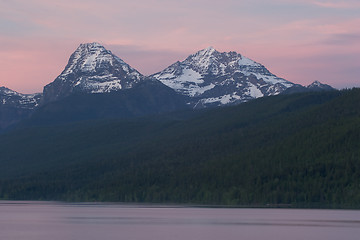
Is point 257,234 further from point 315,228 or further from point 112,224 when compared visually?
point 112,224

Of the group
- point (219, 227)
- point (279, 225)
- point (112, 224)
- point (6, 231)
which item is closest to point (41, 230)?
point (6, 231)

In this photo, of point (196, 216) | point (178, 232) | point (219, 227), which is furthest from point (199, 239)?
point (196, 216)

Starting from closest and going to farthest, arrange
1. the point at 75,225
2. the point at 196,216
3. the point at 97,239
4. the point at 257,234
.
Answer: the point at 97,239
the point at 257,234
the point at 75,225
the point at 196,216

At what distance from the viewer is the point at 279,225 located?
140125mm

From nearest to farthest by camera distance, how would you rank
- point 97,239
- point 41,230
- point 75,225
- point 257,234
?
point 97,239, point 257,234, point 41,230, point 75,225

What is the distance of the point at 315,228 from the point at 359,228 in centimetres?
687

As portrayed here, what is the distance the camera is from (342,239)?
112 metres

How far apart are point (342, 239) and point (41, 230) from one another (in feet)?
155

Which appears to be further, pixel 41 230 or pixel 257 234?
pixel 41 230

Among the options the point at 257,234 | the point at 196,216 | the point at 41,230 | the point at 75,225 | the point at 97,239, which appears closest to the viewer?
the point at 97,239

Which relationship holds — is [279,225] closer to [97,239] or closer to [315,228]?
[315,228]

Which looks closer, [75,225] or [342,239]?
[342,239]

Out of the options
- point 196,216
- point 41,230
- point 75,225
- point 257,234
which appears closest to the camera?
point 257,234

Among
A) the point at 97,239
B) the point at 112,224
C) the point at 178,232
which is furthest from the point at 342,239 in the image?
the point at 112,224
